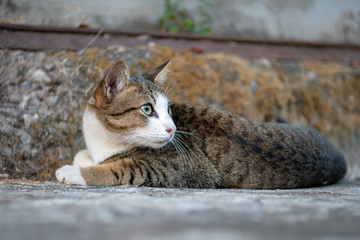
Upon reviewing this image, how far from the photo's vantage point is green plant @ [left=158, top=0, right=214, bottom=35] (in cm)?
506

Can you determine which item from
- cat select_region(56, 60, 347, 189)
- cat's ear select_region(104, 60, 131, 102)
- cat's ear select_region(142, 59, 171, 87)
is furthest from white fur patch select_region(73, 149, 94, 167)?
cat's ear select_region(142, 59, 171, 87)

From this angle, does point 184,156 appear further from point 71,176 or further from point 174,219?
point 174,219

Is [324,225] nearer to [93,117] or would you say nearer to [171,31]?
[93,117]

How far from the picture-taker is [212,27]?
5.37m

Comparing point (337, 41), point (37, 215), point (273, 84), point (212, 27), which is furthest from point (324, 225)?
point (337, 41)

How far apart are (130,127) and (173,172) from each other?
1.68 ft

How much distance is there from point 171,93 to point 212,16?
5.55ft

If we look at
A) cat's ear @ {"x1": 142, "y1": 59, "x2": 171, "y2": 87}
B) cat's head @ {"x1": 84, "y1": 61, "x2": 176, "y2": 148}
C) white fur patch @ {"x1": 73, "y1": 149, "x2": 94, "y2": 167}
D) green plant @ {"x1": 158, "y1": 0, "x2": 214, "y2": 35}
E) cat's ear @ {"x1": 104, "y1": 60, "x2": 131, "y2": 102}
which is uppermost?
green plant @ {"x1": 158, "y1": 0, "x2": 214, "y2": 35}

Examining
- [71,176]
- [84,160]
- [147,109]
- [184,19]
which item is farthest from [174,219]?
[184,19]

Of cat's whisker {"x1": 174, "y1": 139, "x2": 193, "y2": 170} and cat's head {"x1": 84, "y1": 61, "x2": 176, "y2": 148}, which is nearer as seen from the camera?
cat's head {"x1": 84, "y1": 61, "x2": 176, "y2": 148}

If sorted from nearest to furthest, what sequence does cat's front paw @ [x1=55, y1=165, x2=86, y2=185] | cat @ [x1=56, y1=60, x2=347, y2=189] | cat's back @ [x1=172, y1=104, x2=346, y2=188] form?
cat's front paw @ [x1=55, y1=165, x2=86, y2=185], cat @ [x1=56, y1=60, x2=347, y2=189], cat's back @ [x1=172, y1=104, x2=346, y2=188]

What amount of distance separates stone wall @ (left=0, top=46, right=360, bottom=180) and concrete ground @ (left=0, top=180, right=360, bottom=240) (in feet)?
6.80

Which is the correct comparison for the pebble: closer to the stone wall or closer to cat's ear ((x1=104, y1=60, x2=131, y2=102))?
the stone wall

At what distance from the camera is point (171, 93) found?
435 centimetres
